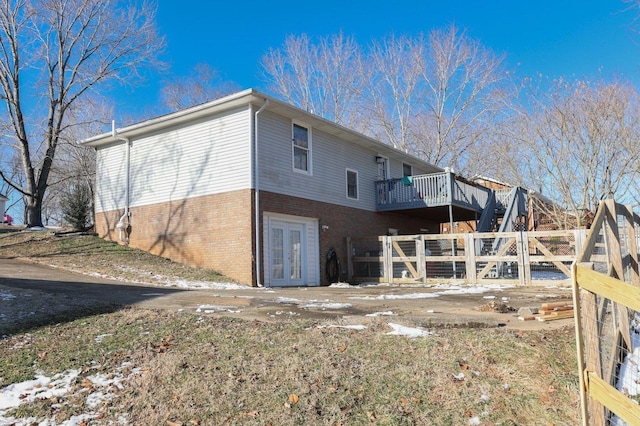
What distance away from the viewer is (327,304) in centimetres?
802

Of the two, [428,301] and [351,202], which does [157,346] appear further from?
[351,202]

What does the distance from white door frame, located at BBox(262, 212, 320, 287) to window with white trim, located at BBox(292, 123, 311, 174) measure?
1655mm

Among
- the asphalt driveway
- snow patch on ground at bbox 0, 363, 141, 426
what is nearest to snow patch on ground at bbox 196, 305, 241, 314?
the asphalt driveway

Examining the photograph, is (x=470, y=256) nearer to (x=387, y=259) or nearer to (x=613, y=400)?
(x=387, y=259)

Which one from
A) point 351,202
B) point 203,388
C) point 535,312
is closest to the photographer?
point 203,388

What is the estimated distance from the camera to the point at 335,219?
16.4 m

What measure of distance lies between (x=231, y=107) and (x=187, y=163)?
7.95 feet

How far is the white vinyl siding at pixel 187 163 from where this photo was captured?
13.6m

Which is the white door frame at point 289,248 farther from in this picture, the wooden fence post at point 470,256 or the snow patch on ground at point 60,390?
the snow patch on ground at point 60,390

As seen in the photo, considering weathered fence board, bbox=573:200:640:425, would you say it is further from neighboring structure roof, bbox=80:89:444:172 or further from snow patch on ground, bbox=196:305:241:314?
neighboring structure roof, bbox=80:89:444:172

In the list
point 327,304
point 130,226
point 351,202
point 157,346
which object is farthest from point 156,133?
point 157,346

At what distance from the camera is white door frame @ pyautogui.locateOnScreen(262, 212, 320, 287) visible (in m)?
13.7

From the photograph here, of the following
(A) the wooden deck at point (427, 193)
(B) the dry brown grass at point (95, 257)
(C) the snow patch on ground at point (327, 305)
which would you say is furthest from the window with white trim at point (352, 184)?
(C) the snow patch on ground at point (327, 305)

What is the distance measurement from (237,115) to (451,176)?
8.25 metres
